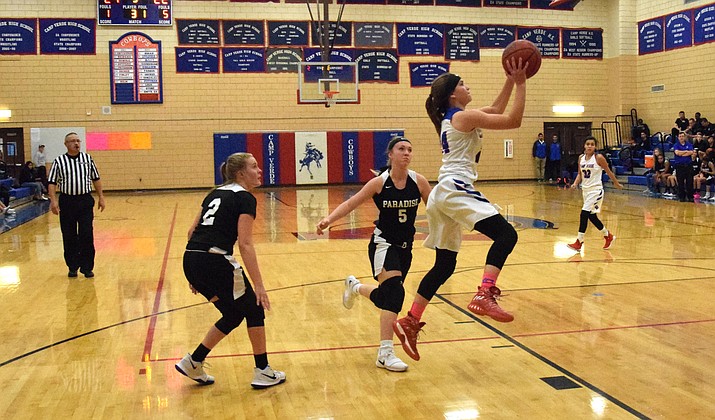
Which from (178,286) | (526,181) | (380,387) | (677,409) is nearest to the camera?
(677,409)

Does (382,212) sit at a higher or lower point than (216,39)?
lower

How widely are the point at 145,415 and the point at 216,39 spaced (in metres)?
21.3

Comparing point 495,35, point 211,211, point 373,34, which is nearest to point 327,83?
point 373,34

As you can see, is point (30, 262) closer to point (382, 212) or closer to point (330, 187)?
point (382, 212)

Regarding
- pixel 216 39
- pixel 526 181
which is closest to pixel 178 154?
pixel 216 39

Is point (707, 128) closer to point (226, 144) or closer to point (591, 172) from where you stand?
point (591, 172)

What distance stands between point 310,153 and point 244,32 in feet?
14.7

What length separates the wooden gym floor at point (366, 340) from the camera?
419 centimetres

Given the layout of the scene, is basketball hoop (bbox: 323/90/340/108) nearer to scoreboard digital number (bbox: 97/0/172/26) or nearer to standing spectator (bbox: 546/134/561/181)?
scoreboard digital number (bbox: 97/0/172/26)

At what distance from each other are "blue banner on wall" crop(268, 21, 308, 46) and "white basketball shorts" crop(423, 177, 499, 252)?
20.3m

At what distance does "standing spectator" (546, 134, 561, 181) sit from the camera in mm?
25859

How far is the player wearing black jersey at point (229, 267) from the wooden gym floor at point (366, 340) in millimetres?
161

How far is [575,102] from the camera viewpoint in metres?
26.8

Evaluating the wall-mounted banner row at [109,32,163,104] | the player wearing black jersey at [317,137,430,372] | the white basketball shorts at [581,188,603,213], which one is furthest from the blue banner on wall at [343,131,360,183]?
the player wearing black jersey at [317,137,430,372]
